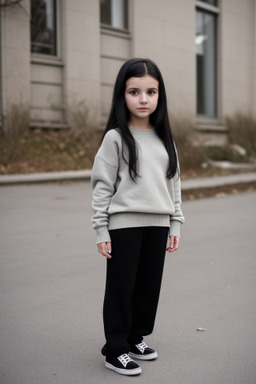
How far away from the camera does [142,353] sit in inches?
132

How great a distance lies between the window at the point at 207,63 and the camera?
1980cm

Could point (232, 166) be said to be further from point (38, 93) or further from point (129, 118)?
point (129, 118)

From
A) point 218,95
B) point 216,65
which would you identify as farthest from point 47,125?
point 216,65

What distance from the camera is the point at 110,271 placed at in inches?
124

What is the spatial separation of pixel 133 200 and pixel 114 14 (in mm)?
14069

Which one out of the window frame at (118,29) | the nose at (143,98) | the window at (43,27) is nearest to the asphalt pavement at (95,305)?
the nose at (143,98)

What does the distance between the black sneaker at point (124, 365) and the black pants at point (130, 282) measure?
0.11 ft

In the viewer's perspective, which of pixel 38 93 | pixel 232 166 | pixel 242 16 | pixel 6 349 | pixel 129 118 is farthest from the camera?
pixel 242 16

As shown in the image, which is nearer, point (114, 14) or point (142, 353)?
point (142, 353)

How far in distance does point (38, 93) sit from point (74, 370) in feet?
38.3

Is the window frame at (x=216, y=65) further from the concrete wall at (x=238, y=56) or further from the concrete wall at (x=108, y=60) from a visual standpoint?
the concrete wall at (x=108, y=60)

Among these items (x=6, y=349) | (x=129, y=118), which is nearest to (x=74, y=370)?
(x=6, y=349)

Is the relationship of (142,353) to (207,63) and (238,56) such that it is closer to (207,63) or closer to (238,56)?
(207,63)

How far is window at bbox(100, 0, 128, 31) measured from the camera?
52.0 feet
